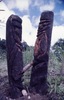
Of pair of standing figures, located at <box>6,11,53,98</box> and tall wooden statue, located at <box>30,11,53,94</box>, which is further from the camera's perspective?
tall wooden statue, located at <box>30,11,53,94</box>

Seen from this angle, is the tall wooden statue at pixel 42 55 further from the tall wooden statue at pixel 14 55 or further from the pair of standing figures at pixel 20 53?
the tall wooden statue at pixel 14 55

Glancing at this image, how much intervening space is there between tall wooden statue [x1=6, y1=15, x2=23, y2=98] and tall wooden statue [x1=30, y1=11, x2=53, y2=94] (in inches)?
14.9

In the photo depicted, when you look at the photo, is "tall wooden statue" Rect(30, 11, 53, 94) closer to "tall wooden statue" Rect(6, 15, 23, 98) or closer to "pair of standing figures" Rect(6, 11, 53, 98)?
"pair of standing figures" Rect(6, 11, 53, 98)

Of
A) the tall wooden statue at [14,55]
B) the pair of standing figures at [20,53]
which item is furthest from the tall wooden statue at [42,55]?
the tall wooden statue at [14,55]

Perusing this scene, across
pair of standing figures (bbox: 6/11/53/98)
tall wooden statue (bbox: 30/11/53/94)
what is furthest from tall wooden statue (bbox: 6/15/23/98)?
tall wooden statue (bbox: 30/11/53/94)

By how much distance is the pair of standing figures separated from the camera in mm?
6066

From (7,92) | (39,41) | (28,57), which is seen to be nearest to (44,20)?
(39,41)

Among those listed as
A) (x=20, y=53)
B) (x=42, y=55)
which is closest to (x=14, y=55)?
(x=20, y=53)

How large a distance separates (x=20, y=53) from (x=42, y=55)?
0.52 m

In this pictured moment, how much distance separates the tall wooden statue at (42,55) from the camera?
20.4ft

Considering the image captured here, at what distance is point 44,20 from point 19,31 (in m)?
0.66

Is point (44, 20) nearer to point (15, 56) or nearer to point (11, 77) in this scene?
point (15, 56)

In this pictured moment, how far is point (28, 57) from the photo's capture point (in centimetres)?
941

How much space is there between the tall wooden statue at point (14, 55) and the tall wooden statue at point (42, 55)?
0.38m
